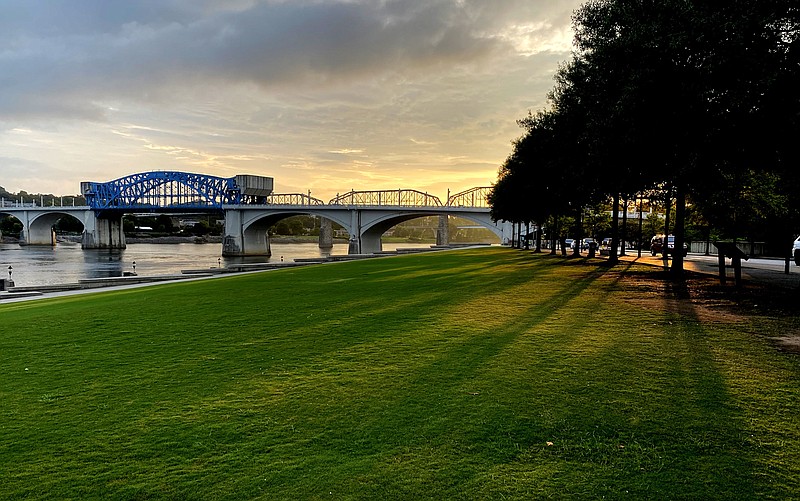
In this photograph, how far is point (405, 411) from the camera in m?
5.54

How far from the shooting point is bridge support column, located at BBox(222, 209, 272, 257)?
111375mm

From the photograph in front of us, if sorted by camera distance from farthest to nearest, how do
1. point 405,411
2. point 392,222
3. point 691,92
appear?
point 392,222, point 691,92, point 405,411

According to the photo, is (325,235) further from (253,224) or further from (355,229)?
(355,229)

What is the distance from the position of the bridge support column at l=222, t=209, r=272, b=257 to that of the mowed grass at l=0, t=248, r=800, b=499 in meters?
104

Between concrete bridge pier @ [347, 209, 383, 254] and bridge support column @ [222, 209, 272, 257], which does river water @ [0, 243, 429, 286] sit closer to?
concrete bridge pier @ [347, 209, 383, 254]

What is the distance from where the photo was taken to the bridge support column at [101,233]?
428 ft

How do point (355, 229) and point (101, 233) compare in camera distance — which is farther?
point (101, 233)

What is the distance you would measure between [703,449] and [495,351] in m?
3.52

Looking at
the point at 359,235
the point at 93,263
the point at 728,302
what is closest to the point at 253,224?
the point at 359,235

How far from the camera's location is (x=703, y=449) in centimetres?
466

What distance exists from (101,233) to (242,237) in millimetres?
46434

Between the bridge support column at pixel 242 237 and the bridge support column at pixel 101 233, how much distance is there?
Answer: 39.1 m

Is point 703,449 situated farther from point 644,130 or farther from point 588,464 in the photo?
point 644,130

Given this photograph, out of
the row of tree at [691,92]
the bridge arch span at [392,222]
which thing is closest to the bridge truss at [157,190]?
the bridge arch span at [392,222]
